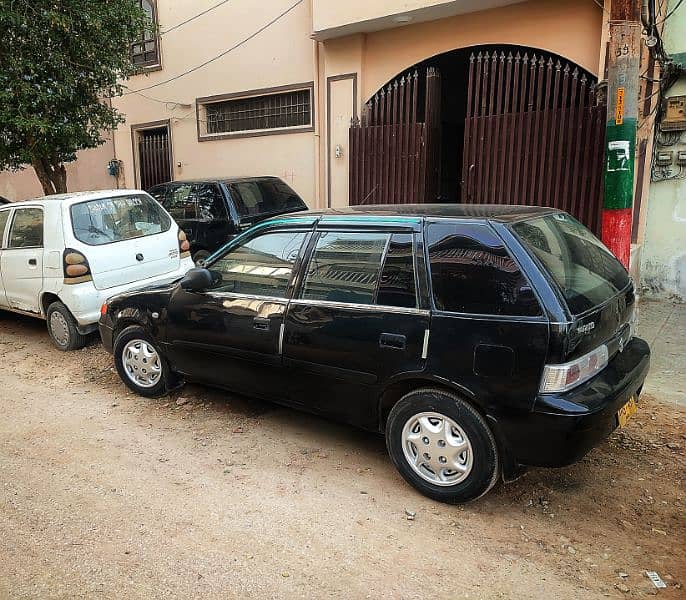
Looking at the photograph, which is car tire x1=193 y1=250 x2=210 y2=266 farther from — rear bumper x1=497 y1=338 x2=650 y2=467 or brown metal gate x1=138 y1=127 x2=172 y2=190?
rear bumper x1=497 y1=338 x2=650 y2=467

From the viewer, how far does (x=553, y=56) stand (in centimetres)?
823

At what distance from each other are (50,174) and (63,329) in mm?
5027

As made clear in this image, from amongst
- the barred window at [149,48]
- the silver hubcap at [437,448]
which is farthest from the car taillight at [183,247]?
the barred window at [149,48]

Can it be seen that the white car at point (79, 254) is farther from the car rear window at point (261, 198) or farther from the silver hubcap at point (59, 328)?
the car rear window at point (261, 198)

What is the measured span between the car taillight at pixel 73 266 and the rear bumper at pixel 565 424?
4665 mm

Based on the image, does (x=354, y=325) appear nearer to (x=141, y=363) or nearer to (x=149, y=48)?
(x=141, y=363)

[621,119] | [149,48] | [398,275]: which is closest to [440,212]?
[398,275]

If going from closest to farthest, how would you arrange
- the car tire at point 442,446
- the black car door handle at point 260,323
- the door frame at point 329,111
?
the car tire at point 442,446 → the black car door handle at point 260,323 → the door frame at point 329,111

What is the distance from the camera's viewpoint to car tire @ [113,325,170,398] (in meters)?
4.75

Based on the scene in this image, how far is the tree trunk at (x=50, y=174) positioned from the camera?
387 inches

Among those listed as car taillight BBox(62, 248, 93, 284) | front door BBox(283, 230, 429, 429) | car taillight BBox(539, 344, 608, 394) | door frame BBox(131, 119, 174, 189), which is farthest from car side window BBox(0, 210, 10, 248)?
door frame BBox(131, 119, 174, 189)

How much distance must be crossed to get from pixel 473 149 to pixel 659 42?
272 centimetres

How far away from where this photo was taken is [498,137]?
330 inches

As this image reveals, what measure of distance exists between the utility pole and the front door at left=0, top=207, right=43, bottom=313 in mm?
5694
